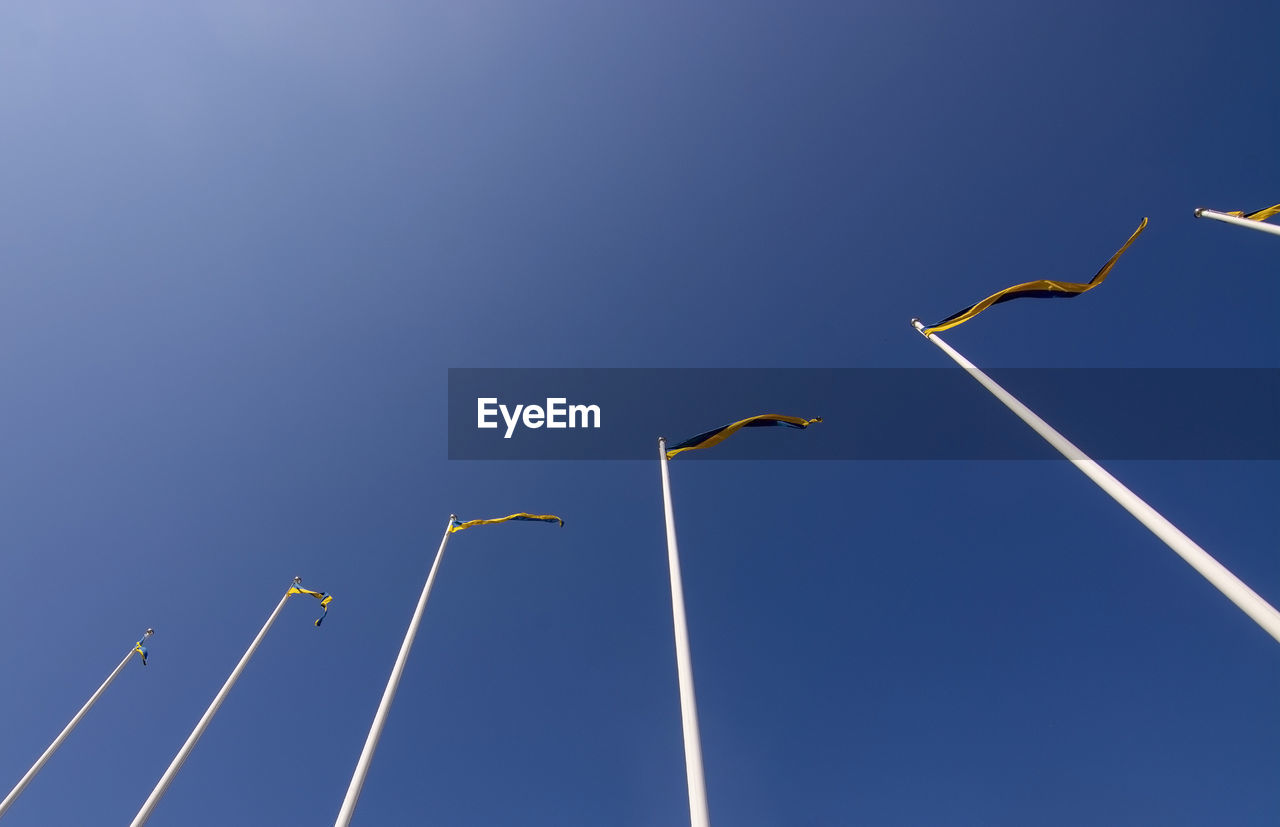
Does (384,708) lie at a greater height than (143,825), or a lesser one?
greater

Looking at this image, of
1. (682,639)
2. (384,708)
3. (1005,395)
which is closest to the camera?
(682,639)

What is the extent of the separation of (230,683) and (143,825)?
3.50 m

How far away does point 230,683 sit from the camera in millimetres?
15641

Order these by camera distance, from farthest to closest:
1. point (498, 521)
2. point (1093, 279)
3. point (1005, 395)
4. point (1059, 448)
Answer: point (498, 521), point (1093, 279), point (1005, 395), point (1059, 448)

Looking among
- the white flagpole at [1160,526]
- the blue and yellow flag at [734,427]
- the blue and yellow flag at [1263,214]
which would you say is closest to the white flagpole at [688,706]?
the blue and yellow flag at [734,427]

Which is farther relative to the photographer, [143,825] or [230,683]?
[230,683]

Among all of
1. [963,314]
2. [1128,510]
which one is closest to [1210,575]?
[1128,510]

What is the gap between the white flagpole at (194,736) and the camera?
12680 millimetres

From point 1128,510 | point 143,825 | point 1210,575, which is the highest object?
point 1128,510

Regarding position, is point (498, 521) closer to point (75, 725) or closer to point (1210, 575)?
point (75, 725)

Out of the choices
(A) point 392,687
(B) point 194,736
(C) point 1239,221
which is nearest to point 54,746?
(B) point 194,736

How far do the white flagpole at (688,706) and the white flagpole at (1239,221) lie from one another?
43.0ft

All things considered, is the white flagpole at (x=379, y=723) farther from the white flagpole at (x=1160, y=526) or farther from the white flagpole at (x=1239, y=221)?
the white flagpole at (x=1239, y=221)

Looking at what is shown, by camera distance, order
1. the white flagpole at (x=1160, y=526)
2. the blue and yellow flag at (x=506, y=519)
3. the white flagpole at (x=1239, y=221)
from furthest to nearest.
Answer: the blue and yellow flag at (x=506, y=519) < the white flagpole at (x=1239, y=221) < the white flagpole at (x=1160, y=526)
